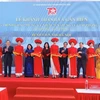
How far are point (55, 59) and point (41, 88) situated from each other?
108 cm

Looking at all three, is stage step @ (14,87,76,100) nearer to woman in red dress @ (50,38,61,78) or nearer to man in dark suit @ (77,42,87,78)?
woman in red dress @ (50,38,61,78)

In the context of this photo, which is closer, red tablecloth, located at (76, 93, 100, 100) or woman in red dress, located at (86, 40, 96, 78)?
red tablecloth, located at (76, 93, 100, 100)

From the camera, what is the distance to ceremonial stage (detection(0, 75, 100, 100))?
17.0 feet

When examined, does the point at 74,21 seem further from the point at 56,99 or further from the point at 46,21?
the point at 56,99

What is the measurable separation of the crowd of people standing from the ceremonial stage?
0.61m

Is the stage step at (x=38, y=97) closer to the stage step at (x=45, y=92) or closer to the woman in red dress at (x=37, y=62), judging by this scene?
the stage step at (x=45, y=92)

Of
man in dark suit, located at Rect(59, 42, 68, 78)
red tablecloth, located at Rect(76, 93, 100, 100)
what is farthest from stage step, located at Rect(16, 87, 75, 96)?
red tablecloth, located at Rect(76, 93, 100, 100)

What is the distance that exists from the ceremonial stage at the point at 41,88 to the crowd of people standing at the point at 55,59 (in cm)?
61

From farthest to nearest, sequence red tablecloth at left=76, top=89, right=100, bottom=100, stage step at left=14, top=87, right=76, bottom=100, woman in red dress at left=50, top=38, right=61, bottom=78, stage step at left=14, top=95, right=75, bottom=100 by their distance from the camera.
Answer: woman in red dress at left=50, top=38, right=61, bottom=78, stage step at left=14, top=87, right=76, bottom=100, stage step at left=14, top=95, right=75, bottom=100, red tablecloth at left=76, top=89, right=100, bottom=100

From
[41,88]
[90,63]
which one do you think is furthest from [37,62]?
[90,63]

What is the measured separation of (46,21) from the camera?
703 centimetres

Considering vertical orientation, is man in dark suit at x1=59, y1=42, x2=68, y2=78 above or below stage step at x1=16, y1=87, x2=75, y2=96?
above

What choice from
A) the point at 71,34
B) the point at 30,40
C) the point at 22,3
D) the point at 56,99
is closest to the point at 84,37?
the point at 71,34

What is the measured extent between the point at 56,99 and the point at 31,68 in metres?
1.58
